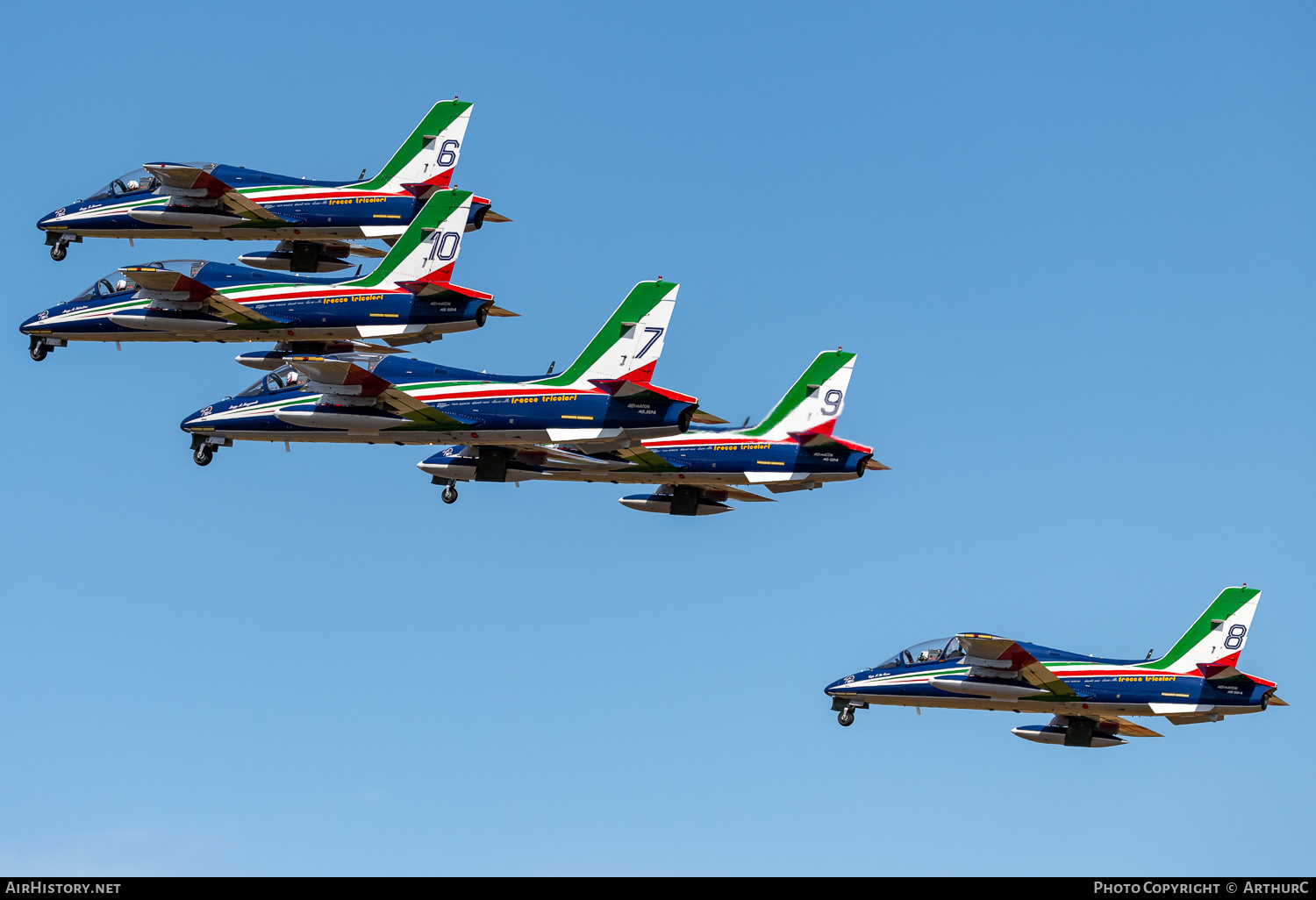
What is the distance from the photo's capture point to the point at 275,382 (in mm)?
69938

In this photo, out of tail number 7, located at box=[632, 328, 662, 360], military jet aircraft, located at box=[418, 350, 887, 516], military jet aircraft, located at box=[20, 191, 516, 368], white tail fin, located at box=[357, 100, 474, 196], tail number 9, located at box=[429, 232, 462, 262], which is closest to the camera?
tail number 7, located at box=[632, 328, 662, 360]

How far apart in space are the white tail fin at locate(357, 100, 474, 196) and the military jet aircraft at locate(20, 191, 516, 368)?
5043 millimetres

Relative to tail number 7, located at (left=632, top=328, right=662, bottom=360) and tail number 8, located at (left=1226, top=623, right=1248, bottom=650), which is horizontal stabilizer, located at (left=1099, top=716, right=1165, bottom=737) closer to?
tail number 8, located at (left=1226, top=623, right=1248, bottom=650)

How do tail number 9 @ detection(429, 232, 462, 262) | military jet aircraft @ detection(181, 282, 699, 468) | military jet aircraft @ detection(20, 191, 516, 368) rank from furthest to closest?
tail number 9 @ detection(429, 232, 462, 262) → military jet aircraft @ detection(20, 191, 516, 368) → military jet aircraft @ detection(181, 282, 699, 468)

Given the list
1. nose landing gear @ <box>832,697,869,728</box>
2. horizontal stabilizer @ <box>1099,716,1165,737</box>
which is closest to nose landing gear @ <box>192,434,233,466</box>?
nose landing gear @ <box>832,697,869,728</box>

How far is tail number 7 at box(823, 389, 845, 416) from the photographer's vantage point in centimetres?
7731

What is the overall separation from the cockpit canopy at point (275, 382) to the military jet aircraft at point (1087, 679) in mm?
24829

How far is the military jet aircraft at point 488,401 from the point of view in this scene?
66.4m

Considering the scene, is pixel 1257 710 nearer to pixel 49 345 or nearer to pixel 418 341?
pixel 418 341

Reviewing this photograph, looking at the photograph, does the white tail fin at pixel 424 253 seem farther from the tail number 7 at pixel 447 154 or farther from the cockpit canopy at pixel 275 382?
the tail number 7 at pixel 447 154

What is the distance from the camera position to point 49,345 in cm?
7394

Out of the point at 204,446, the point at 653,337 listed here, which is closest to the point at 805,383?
the point at 653,337
